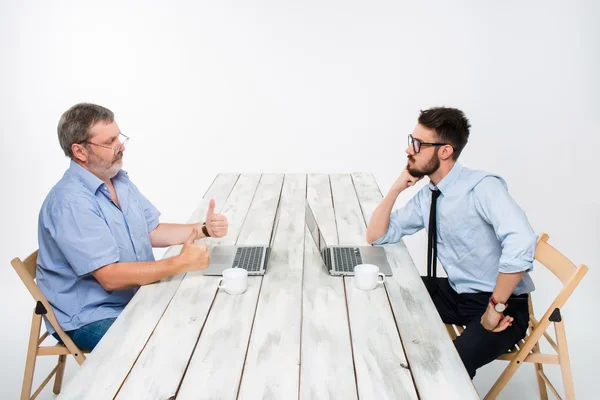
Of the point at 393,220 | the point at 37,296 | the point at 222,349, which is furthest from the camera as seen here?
the point at 393,220

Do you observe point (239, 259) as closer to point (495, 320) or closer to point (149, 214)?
point (149, 214)

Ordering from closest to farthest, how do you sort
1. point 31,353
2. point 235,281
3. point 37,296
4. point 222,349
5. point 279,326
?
point 222,349
point 279,326
point 235,281
point 37,296
point 31,353

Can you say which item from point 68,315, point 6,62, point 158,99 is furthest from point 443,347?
point 6,62

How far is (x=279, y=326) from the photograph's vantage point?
188cm

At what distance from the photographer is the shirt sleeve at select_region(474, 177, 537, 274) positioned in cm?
225

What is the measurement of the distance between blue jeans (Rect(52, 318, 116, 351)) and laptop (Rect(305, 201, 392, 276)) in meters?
0.80

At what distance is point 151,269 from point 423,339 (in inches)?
37.2

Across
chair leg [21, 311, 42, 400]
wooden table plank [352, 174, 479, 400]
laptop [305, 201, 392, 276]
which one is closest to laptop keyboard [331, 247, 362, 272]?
laptop [305, 201, 392, 276]

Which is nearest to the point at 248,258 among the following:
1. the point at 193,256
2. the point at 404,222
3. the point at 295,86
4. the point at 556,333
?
the point at 193,256

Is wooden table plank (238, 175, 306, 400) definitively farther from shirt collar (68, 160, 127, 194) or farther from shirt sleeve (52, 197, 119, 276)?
shirt collar (68, 160, 127, 194)

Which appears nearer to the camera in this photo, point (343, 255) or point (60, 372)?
point (343, 255)

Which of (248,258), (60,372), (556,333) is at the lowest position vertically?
(60,372)

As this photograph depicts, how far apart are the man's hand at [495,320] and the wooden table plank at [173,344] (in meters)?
0.98

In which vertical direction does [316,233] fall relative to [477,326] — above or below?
above
